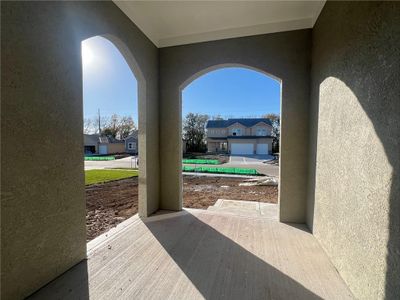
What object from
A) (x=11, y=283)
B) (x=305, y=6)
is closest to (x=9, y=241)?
(x=11, y=283)

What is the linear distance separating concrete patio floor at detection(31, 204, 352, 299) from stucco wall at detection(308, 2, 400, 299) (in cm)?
36

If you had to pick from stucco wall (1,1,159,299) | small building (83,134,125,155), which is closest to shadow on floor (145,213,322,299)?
stucco wall (1,1,159,299)

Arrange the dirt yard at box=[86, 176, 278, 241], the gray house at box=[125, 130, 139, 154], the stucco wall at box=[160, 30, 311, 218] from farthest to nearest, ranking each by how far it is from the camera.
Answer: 1. the gray house at box=[125, 130, 139, 154]
2. the dirt yard at box=[86, 176, 278, 241]
3. the stucco wall at box=[160, 30, 311, 218]

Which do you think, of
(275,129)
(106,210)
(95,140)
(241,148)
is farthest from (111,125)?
(106,210)

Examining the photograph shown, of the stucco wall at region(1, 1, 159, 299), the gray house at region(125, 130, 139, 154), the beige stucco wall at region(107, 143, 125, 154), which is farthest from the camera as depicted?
the gray house at region(125, 130, 139, 154)

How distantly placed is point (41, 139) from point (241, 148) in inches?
936

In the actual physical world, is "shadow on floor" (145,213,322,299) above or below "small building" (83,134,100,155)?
below

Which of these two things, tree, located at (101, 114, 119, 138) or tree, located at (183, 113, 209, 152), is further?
tree, located at (101, 114, 119, 138)

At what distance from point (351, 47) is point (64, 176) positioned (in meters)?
2.94

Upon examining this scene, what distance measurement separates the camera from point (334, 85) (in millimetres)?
2051

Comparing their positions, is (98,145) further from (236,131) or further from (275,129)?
(275,129)

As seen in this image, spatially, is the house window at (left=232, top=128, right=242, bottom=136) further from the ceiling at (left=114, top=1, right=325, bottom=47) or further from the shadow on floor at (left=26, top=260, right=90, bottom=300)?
the shadow on floor at (left=26, top=260, right=90, bottom=300)

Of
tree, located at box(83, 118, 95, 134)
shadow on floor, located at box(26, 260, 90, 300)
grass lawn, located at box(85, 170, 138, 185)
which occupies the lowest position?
grass lawn, located at box(85, 170, 138, 185)

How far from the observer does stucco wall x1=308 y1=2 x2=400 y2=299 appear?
1.19 m
